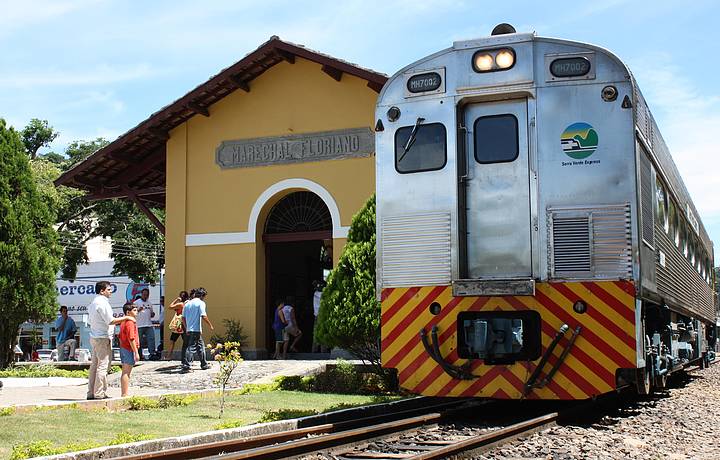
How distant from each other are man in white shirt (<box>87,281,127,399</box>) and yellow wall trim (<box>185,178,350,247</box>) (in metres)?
8.09

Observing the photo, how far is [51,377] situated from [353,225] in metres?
6.23

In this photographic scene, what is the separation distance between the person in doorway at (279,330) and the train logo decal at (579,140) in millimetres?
10799

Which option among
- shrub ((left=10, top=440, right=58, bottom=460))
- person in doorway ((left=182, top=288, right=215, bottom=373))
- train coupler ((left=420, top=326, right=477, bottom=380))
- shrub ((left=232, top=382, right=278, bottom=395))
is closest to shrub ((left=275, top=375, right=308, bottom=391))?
shrub ((left=232, top=382, right=278, bottom=395))

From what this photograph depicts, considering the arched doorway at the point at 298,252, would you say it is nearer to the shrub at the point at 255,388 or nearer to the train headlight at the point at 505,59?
the shrub at the point at 255,388

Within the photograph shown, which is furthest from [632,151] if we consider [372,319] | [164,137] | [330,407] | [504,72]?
[164,137]

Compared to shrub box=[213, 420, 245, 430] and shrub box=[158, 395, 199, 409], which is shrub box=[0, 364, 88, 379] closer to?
shrub box=[158, 395, 199, 409]

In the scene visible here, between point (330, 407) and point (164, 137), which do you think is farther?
point (164, 137)

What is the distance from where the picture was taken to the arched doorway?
2041 centimetres

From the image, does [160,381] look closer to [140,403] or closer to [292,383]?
[292,383]

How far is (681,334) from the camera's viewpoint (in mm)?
13133

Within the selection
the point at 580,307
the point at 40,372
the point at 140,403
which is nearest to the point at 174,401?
the point at 140,403

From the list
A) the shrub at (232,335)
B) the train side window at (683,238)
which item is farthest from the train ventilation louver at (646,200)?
the shrub at (232,335)

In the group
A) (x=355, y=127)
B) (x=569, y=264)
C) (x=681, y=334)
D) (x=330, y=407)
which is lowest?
(x=330, y=407)

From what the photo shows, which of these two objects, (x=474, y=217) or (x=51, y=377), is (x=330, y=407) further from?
(x=51, y=377)
